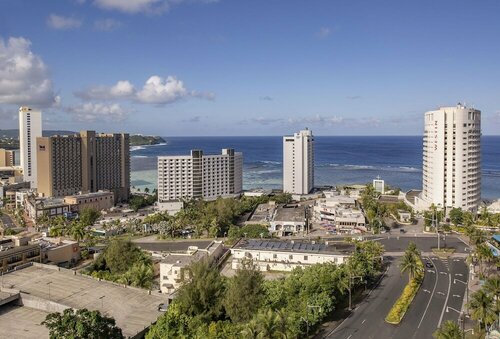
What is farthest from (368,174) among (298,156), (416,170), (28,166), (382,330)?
(382,330)

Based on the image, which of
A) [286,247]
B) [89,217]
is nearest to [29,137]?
[89,217]

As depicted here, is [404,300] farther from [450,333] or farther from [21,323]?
[21,323]

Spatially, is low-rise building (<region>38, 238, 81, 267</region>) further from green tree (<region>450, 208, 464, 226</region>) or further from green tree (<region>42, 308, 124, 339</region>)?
green tree (<region>450, 208, 464, 226</region>)

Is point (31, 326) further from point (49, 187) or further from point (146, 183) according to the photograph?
point (146, 183)

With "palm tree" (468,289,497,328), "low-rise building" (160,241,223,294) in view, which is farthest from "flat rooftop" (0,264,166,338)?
"palm tree" (468,289,497,328)

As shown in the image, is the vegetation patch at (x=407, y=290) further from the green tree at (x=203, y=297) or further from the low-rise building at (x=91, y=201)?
the low-rise building at (x=91, y=201)

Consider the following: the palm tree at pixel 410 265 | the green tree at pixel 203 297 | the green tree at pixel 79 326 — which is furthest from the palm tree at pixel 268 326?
the palm tree at pixel 410 265
